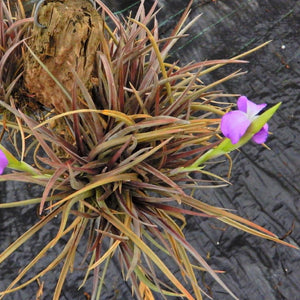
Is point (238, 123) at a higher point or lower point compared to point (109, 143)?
higher

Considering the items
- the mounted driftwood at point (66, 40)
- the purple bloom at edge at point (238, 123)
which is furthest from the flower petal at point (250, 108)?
the mounted driftwood at point (66, 40)

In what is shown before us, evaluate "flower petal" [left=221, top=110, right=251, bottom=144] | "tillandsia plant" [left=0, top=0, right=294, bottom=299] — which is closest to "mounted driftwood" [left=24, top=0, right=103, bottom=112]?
"tillandsia plant" [left=0, top=0, right=294, bottom=299]

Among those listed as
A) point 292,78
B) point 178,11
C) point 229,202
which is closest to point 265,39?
point 292,78

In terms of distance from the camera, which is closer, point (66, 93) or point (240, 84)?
point (66, 93)

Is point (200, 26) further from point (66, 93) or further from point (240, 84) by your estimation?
point (66, 93)

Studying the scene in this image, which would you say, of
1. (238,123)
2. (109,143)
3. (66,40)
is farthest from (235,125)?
(66,40)

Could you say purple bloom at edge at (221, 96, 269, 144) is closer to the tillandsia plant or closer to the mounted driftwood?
the tillandsia plant

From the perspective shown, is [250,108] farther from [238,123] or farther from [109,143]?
[109,143]
